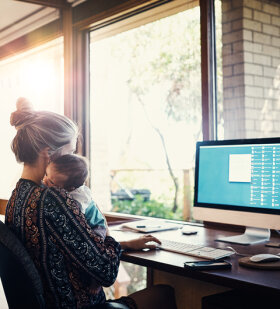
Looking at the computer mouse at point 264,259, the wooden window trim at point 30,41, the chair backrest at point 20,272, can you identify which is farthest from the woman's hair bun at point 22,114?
the wooden window trim at point 30,41

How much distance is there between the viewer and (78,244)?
4.69ft

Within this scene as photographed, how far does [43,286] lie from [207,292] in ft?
3.81

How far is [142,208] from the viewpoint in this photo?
18.6 ft

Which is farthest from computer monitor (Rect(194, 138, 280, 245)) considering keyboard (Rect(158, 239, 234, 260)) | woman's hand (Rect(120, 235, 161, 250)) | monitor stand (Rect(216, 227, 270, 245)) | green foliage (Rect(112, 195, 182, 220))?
green foliage (Rect(112, 195, 182, 220))

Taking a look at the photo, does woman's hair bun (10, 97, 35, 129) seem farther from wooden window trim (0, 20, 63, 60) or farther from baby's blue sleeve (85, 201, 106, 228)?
wooden window trim (0, 20, 63, 60)

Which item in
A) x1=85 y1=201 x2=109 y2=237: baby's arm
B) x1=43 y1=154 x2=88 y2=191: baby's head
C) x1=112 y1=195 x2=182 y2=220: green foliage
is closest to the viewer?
x1=43 y1=154 x2=88 y2=191: baby's head

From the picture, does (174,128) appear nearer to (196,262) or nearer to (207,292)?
(207,292)

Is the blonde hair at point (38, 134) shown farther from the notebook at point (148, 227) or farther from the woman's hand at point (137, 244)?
the notebook at point (148, 227)

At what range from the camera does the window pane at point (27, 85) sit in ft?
13.0

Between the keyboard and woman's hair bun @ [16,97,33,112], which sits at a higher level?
woman's hair bun @ [16,97,33,112]

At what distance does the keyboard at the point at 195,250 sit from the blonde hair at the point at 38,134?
632 millimetres

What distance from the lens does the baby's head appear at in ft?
5.55

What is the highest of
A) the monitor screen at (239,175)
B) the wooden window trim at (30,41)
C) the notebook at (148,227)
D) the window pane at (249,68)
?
the wooden window trim at (30,41)

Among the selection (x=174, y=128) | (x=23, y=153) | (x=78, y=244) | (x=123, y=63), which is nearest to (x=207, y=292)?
(x=78, y=244)
